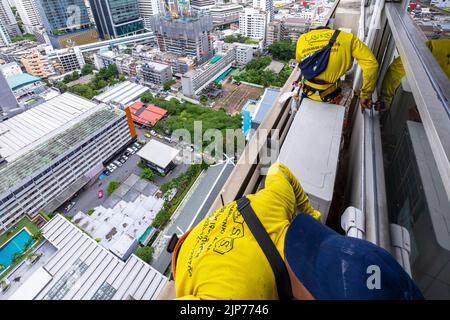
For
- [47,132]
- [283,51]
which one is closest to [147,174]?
[47,132]

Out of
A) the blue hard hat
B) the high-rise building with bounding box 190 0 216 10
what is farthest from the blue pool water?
the high-rise building with bounding box 190 0 216 10

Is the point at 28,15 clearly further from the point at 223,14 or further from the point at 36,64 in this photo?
the point at 223,14

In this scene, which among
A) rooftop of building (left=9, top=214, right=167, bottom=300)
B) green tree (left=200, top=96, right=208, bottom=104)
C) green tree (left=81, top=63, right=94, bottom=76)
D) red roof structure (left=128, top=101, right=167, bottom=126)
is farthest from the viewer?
green tree (left=81, top=63, right=94, bottom=76)

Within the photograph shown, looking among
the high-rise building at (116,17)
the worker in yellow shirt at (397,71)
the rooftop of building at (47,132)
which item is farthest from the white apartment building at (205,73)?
the high-rise building at (116,17)

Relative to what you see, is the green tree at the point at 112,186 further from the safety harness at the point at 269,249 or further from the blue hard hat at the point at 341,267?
the blue hard hat at the point at 341,267

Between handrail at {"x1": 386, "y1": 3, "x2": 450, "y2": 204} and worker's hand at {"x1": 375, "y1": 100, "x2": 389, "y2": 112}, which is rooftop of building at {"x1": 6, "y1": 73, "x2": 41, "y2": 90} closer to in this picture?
worker's hand at {"x1": 375, "y1": 100, "x2": 389, "y2": 112}

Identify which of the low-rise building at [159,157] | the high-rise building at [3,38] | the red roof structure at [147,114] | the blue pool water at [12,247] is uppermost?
the high-rise building at [3,38]
